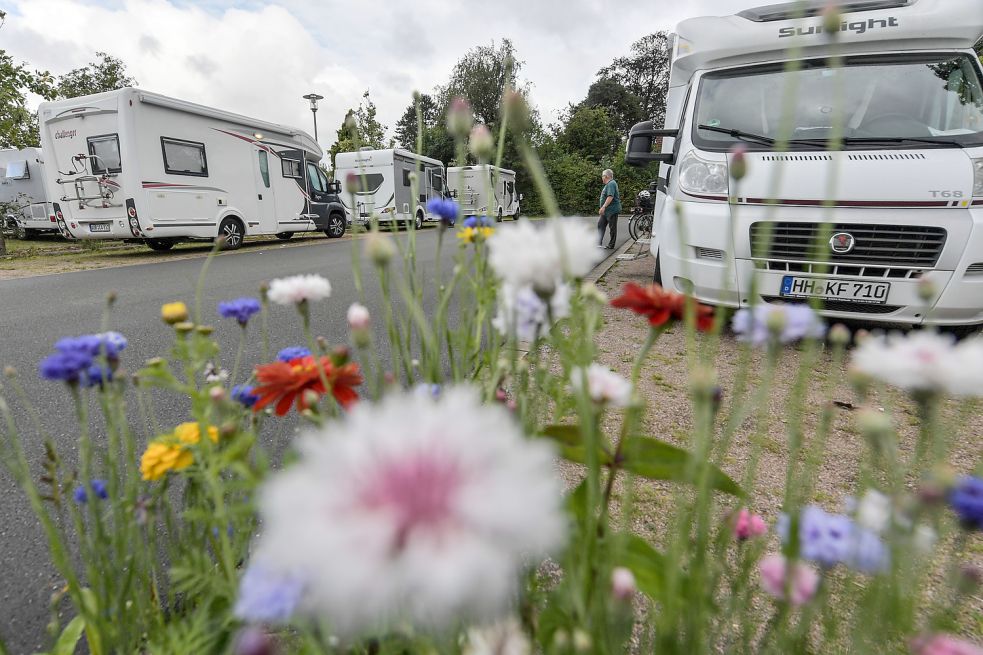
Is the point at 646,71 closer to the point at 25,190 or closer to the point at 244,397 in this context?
the point at 25,190

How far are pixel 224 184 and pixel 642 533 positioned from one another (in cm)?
1074

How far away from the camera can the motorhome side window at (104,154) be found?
27.6ft

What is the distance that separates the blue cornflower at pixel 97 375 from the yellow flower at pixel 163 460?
13 cm

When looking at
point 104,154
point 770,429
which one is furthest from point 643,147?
point 104,154

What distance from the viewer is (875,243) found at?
293 centimetres

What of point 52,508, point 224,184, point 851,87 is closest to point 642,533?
point 52,508

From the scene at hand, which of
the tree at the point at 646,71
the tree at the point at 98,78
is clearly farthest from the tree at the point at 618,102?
the tree at the point at 98,78

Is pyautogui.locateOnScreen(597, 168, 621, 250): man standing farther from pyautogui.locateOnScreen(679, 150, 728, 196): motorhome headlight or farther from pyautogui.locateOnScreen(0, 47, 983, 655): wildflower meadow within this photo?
pyautogui.locateOnScreen(0, 47, 983, 655): wildflower meadow

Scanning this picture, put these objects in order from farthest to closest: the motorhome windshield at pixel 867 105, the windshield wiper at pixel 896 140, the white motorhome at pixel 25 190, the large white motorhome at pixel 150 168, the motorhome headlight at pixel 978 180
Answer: the white motorhome at pixel 25 190, the large white motorhome at pixel 150 168, the motorhome windshield at pixel 867 105, the windshield wiper at pixel 896 140, the motorhome headlight at pixel 978 180

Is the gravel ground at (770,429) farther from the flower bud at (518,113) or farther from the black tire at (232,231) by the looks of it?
the black tire at (232,231)

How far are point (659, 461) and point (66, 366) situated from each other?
0.91m

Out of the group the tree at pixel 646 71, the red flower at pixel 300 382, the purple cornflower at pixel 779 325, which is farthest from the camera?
the tree at pixel 646 71

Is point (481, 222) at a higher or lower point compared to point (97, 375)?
higher

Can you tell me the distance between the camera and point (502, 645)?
0.44m
